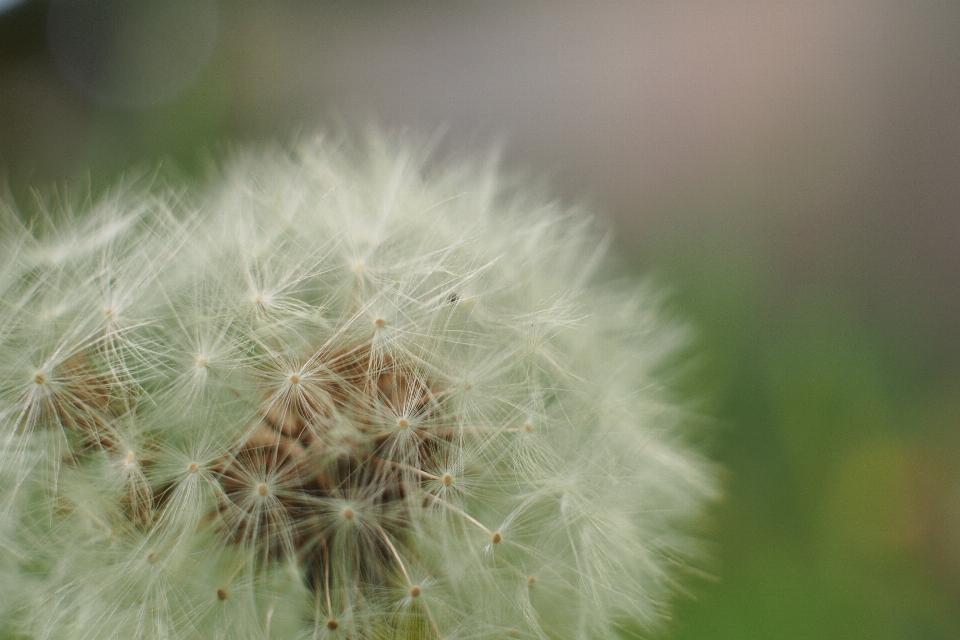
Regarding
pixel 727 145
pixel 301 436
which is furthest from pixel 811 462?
pixel 301 436

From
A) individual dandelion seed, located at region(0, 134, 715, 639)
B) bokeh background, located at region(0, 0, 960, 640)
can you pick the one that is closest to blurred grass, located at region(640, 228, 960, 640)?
bokeh background, located at region(0, 0, 960, 640)

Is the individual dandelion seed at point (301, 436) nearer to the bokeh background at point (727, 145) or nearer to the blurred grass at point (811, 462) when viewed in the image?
the blurred grass at point (811, 462)

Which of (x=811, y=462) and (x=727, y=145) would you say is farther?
(x=727, y=145)

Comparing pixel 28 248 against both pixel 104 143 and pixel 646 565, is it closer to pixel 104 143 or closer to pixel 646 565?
pixel 646 565

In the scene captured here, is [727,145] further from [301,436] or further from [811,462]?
[301,436]

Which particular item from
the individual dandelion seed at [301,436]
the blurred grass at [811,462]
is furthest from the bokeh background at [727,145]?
the individual dandelion seed at [301,436]

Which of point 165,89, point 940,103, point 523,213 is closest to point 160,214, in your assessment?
point 523,213
